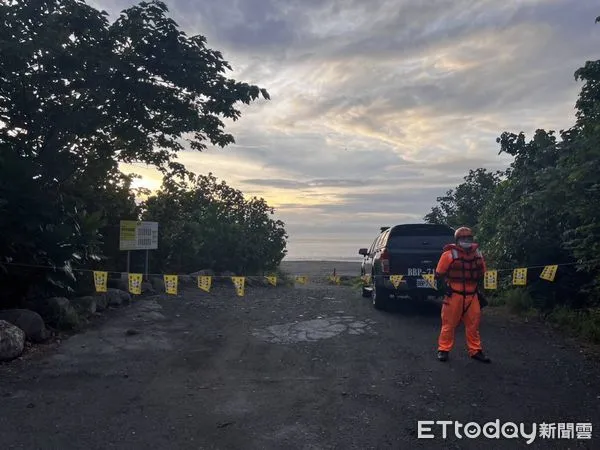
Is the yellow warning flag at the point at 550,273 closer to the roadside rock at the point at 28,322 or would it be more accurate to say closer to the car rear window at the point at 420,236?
the car rear window at the point at 420,236

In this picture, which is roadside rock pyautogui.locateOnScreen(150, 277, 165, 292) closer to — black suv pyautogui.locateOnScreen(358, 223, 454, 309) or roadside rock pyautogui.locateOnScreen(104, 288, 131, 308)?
roadside rock pyautogui.locateOnScreen(104, 288, 131, 308)

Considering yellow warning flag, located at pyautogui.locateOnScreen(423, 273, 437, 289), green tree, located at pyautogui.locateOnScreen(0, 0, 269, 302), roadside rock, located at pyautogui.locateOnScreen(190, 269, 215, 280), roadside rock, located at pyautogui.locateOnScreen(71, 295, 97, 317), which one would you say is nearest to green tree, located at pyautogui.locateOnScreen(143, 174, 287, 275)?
roadside rock, located at pyautogui.locateOnScreen(190, 269, 215, 280)

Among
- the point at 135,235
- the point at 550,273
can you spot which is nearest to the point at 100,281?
the point at 135,235

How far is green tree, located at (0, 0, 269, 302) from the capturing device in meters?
9.95

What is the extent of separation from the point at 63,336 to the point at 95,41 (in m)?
6.23

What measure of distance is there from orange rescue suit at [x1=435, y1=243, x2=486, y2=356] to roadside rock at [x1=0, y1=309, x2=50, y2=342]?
6.19 m

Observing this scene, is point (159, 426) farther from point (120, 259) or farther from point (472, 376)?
point (120, 259)

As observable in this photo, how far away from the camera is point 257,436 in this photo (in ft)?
16.1

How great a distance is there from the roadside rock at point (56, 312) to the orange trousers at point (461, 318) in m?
6.36

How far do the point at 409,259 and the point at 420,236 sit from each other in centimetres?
96

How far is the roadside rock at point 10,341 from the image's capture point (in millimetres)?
7426

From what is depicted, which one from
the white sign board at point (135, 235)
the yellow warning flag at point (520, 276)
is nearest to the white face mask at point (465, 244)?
the yellow warning flag at point (520, 276)

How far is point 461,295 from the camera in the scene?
25.8 feet

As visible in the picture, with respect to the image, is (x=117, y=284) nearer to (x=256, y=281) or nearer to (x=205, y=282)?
(x=205, y=282)
